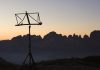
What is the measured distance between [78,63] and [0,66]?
8737mm

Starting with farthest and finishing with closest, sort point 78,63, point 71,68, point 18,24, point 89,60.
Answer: point 89,60, point 78,63, point 71,68, point 18,24

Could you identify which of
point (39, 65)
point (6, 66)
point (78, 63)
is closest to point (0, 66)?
point (6, 66)

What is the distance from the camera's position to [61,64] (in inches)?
1633

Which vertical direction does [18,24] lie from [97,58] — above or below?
above

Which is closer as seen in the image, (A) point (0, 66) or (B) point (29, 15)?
(B) point (29, 15)

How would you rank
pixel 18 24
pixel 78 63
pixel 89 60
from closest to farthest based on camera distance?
pixel 18 24 < pixel 78 63 < pixel 89 60

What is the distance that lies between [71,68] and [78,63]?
3.35 meters

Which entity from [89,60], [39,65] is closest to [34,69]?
[39,65]

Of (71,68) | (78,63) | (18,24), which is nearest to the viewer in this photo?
(18,24)

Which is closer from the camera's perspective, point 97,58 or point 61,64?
point 61,64

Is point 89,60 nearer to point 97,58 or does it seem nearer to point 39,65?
point 97,58

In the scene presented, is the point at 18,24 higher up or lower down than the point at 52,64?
higher up

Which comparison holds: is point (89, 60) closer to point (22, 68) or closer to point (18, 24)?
point (22, 68)

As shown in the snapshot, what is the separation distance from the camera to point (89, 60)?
47562 millimetres
